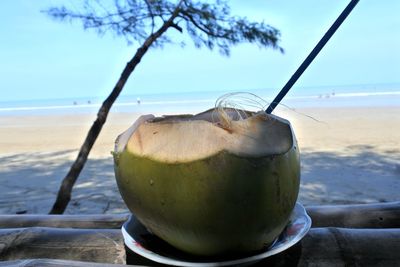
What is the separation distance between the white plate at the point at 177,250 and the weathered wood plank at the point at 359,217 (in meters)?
0.24

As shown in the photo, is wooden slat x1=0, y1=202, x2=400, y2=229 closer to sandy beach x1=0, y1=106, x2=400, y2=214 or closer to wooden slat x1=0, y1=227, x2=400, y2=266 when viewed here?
wooden slat x1=0, y1=227, x2=400, y2=266

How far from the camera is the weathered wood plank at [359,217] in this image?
0.95 m

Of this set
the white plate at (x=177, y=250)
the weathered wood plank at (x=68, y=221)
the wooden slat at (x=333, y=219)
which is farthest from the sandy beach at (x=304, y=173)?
the white plate at (x=177, y=250)

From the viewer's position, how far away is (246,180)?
549 mm

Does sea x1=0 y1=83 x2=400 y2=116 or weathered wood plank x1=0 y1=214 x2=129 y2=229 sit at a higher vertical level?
weathered wood plank x1=0 y1=214 x2=129 y2=229

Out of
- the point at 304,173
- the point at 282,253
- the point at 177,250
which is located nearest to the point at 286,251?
the point at 282,253

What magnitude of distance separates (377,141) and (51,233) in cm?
683

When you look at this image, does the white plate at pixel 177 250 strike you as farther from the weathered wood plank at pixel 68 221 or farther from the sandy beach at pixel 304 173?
the sandy beach at pixel 304 173

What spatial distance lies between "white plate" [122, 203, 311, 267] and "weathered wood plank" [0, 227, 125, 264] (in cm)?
8

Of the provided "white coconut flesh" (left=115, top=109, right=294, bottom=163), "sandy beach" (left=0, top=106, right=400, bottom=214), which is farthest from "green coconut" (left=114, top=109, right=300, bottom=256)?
"sandy beach" (left=0, top=106, right=400, bottom=214)

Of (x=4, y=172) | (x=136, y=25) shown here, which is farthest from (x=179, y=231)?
(x=4, y=172)

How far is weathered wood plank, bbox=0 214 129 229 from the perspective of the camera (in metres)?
1.04

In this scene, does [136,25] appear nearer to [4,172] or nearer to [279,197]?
[279,197]

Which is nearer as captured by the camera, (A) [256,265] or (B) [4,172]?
(A) [256,265]
